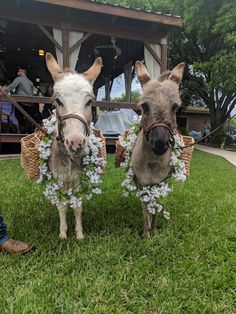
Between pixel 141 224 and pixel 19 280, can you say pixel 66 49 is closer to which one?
pixel 141 224

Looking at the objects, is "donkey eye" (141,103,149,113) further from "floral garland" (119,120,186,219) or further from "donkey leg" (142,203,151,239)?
"donkey leg" (142,203,151,239)

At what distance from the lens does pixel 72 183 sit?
3.90 meters

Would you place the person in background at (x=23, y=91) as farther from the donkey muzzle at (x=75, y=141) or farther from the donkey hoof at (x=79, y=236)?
the donkey muzzle at (x=75, y=141)

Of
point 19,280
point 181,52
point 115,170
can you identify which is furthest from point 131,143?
point 181,52

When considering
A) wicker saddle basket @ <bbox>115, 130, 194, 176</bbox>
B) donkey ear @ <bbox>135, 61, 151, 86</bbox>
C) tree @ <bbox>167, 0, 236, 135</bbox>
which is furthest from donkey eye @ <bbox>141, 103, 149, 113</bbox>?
tree @ <bbox>167, 0, 236, 135</bbox>

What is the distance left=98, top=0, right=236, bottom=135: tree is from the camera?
56.2 ft

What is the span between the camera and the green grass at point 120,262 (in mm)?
2686

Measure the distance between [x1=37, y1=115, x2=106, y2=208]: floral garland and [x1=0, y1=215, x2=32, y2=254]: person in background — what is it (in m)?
0.55

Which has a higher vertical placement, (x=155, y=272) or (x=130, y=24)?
(x=130, y=24)

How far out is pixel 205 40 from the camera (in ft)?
73.9

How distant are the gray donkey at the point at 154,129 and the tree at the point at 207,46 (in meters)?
13.4

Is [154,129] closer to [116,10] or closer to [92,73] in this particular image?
[92,73]

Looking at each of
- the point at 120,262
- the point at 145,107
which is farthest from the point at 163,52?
the point at 120,262

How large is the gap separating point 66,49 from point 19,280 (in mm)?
9569
